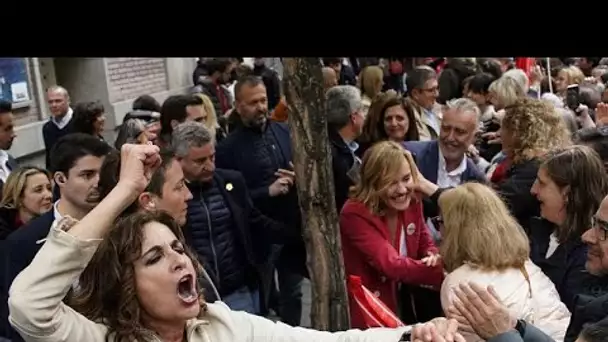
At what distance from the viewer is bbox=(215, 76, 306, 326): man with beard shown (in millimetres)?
4977

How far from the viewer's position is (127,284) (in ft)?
7.21

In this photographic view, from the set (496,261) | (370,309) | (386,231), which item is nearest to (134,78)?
(386,231)

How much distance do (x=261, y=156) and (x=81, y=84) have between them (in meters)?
8.30

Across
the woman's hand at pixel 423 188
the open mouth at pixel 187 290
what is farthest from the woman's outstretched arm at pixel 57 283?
the woman's hand at pixel 423 188

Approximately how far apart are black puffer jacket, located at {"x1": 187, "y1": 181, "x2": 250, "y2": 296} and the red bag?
25.3 inches

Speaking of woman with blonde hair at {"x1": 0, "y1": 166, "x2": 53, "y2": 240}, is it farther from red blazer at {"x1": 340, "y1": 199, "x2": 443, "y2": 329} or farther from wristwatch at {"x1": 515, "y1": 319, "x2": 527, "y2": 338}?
wristwatch at {"x1": 515, "y1": 319, "x2": 527, "y2": 338}

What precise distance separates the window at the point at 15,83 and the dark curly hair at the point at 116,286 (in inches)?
316

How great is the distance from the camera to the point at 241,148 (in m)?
5.07

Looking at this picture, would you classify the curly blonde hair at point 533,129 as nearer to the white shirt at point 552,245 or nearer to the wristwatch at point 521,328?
the white shirt at point 552,245

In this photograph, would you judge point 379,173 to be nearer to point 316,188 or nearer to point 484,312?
point 316,188

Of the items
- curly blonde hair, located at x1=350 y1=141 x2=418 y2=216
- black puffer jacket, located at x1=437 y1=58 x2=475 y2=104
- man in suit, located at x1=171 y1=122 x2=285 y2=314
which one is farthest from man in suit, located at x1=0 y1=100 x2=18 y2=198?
black puffer jacket, located at x1=437 y1=58 x2=475 y2=104

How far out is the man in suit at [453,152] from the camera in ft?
15.3
